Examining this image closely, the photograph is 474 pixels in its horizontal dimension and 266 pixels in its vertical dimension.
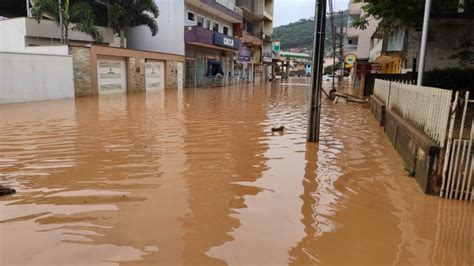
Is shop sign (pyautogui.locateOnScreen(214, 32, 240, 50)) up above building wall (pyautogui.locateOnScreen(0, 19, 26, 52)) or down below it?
above

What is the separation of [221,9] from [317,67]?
30469 millimetres

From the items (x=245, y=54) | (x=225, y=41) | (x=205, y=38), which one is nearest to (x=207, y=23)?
(x=225, y=41)

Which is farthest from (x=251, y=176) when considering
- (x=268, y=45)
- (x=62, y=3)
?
(x=268, y=45)

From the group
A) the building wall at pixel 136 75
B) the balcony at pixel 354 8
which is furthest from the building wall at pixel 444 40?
the balcony at pixel 354 8

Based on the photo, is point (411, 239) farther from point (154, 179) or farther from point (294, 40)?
point (294, 40)

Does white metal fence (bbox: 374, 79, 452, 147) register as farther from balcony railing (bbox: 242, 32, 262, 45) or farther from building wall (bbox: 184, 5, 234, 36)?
balcony railing (bbox: 242, 32, 262, 45)

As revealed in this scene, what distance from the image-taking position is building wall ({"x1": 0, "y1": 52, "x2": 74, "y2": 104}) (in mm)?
16266

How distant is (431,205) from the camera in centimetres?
463

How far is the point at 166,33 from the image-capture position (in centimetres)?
3262

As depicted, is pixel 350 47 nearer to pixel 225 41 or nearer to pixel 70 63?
pixel 225 41

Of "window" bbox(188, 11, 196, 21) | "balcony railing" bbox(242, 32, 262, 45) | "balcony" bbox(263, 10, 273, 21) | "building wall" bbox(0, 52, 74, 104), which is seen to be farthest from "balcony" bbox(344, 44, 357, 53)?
"building wall" bbox(0, 52, 74, 104)

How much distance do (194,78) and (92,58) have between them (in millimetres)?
13889

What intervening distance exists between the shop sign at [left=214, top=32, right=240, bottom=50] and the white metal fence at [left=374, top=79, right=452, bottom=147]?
27418mm

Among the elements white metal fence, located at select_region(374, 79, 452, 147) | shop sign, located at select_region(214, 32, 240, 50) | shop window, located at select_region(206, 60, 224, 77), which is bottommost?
white metal fence, located at select_region(374, 79, 452, 147)
